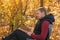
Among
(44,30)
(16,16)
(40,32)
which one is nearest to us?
(44,30)

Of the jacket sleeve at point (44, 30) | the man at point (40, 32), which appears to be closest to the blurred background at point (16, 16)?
the man at point (40, 32)

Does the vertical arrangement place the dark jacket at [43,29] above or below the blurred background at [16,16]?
above

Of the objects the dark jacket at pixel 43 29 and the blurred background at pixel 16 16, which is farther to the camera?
the blurred background at pixel 16 16

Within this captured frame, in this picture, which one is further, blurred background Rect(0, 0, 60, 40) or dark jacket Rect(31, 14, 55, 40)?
blurred background Rect(0, 0, 60, 40)

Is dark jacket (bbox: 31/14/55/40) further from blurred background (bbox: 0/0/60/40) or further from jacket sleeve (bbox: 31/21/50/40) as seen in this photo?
blurred background (bbox: 0/0/60/40)

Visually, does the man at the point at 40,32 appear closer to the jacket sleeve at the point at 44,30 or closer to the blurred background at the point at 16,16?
the jacket sleeve at the point at 44,30

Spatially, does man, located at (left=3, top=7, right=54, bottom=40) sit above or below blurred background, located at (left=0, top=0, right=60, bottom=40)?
above

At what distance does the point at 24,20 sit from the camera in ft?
20.5

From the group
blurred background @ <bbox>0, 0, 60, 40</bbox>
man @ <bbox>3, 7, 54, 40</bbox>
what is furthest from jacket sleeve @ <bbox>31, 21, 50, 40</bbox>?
blurred background @ <bbox>0, 0, 60, 40</bbox>

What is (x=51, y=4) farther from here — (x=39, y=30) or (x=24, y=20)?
(x=39, y=30)

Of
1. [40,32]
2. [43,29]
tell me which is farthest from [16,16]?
[43,29]

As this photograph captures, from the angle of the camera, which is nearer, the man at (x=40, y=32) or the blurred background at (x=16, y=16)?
the man at (x=40, y=32)

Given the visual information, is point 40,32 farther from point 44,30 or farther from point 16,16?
point 16,16

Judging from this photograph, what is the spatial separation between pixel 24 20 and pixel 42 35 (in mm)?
3159
